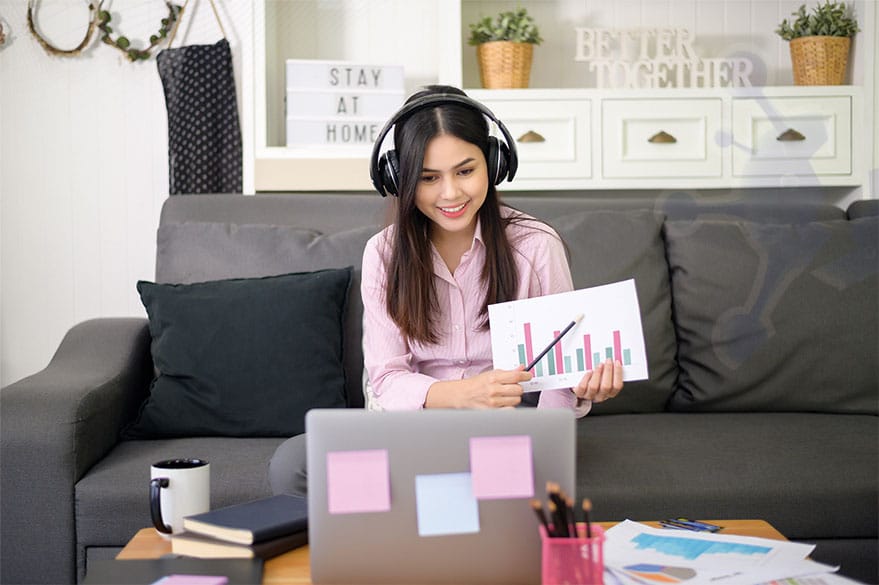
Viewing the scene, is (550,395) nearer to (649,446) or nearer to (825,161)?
(649,446)

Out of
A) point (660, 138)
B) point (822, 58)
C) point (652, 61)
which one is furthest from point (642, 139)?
point (822, 58)

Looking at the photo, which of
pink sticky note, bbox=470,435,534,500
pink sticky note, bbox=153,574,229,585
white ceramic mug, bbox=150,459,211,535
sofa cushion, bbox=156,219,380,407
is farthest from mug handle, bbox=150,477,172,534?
sofa cushion, bbox=156,219,380,407

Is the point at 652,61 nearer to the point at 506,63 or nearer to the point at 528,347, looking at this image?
the point at 506,63

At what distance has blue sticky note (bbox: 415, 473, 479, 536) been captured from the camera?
3.01 ft

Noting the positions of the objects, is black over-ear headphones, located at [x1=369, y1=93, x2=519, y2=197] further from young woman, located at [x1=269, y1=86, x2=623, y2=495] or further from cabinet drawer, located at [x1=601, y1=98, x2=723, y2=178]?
cabinet drawer, located at [x1=601, y1=98, x2=723, y2=178]

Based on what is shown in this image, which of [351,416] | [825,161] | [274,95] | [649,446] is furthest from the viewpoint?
[274,95]

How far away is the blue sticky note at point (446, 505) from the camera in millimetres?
917

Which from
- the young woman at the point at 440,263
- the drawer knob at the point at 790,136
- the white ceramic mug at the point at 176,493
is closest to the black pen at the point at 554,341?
the young woman at the point at 440,263

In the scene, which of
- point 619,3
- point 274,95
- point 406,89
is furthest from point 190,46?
point 619,3

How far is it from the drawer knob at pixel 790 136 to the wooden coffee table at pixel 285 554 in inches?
62.2

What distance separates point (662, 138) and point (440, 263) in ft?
3.81

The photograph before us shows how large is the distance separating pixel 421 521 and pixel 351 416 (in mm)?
130

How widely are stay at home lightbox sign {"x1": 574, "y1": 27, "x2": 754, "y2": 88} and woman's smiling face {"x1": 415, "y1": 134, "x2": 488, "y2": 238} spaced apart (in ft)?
3.93

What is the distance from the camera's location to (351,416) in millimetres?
906
